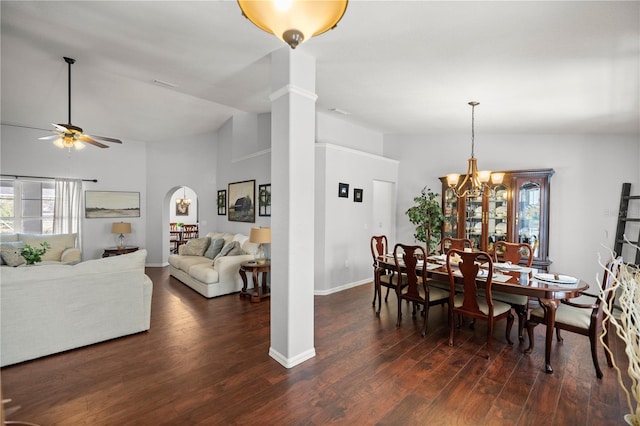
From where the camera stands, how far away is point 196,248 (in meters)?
6.06

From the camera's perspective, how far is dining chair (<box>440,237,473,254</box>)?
14.8 feet

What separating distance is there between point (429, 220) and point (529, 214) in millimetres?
1455

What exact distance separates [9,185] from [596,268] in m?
10.1

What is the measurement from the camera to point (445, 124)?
4.86m

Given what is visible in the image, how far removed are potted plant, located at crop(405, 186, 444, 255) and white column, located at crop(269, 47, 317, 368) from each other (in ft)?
10.1

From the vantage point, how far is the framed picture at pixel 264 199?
5.40m

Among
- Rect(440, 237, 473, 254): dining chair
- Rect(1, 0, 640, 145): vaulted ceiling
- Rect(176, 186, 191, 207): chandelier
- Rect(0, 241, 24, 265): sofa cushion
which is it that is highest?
Rect(1, 0, 640, 145): vaulted ceiling

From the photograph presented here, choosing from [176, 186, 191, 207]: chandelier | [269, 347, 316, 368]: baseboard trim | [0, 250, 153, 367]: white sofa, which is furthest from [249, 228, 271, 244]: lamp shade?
[176, 186, 191, 207]: chandelier

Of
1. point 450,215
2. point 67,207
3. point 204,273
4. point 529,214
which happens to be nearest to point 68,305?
point 204,273

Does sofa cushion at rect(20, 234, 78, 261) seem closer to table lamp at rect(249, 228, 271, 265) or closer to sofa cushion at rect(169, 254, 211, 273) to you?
sofa cushion at rect(169, 254, 211, 273)

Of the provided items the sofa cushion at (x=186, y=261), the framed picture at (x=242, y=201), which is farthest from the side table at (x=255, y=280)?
the framed picture at (x=242, y=201)

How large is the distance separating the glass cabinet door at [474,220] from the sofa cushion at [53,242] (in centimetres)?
751

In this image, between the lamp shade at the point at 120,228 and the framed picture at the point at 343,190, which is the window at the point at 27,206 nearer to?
the lamp shade at the point at 120,228

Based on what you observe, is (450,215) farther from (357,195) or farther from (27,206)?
→ (27,206)
